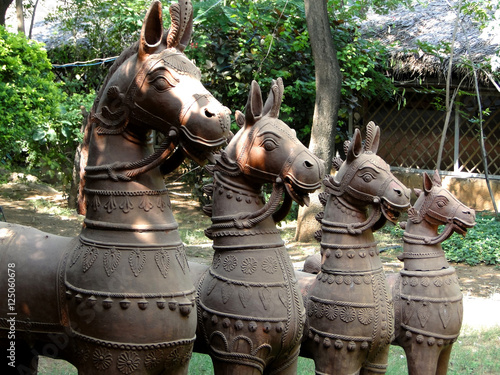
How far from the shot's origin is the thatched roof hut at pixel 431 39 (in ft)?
35.5

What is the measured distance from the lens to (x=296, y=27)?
10.3 meters

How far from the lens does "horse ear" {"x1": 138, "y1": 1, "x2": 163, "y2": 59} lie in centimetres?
228

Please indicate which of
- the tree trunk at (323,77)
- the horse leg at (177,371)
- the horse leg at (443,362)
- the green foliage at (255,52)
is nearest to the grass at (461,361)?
the horse leg at (443,362)

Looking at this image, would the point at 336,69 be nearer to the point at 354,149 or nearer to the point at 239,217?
the point at 354,149

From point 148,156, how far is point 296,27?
8489 millimetres

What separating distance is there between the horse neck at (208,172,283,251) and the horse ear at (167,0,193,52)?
81 cm

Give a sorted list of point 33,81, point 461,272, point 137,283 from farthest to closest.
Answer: point 461,272, point 33,81, point 137,283

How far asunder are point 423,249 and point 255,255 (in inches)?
65.9

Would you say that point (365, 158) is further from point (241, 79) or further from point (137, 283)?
point (241, 79)

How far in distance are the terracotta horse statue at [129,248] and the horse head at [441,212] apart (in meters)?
2.26

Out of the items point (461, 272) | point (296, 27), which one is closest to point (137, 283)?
point (461, 272)

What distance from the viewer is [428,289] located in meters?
3.88

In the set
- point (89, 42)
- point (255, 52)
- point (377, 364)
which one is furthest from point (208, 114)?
point (89, 42)

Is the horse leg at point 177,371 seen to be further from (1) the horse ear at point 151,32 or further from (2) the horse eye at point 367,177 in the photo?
(2) the horse eye at point 367,177
